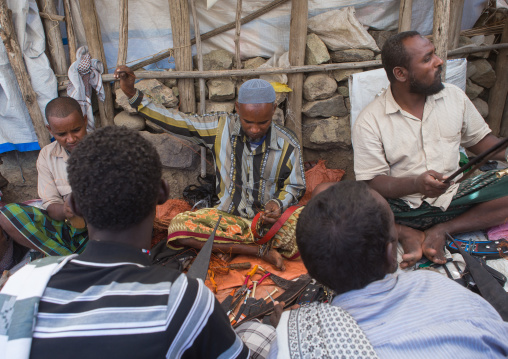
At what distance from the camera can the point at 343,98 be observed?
3.96 meters

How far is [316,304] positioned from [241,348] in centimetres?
30

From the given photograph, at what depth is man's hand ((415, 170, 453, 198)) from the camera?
2391 mm

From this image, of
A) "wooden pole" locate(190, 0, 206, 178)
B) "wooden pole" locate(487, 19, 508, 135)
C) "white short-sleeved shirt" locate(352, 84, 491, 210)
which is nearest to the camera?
"white short-sleeved shirt" locate(352, 84, 491, 210)

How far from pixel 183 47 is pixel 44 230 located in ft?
6.61

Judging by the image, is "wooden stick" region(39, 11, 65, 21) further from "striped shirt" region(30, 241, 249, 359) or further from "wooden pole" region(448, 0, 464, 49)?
"wooden pole" region(448, 0, 464, 49)

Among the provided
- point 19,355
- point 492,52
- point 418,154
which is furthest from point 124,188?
point 492,52

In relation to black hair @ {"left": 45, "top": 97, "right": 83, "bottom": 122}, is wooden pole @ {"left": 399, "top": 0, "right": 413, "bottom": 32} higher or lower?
higher

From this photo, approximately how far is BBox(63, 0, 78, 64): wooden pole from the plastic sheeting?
0.71 ft

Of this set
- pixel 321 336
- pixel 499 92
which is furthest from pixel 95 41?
pixel 499 92

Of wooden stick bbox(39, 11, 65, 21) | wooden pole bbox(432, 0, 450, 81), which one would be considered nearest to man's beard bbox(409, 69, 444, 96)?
wooden pole bbox(432, 0, 450, 81)

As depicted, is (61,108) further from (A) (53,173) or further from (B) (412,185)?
(B) (412,185)

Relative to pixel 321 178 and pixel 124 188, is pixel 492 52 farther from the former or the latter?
pixel 124 188

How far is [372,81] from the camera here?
3646mm

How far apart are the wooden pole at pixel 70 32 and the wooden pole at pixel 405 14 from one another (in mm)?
3151
